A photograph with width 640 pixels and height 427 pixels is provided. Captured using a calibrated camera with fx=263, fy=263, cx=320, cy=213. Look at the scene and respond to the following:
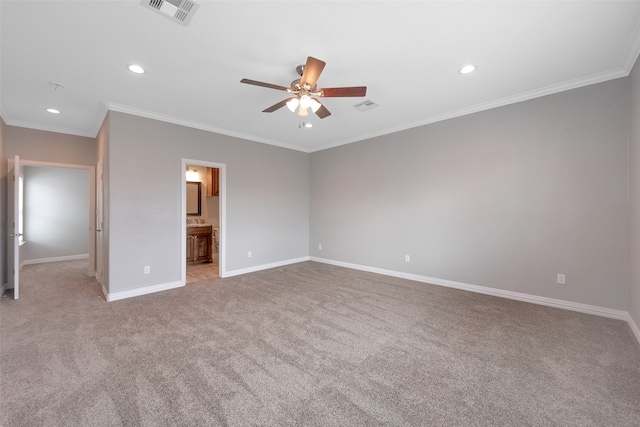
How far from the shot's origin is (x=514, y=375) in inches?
78.5

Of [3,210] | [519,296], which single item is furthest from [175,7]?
[519,296]

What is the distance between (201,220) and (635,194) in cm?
761

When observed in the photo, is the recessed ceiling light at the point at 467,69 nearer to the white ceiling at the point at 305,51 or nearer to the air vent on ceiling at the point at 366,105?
the white ceiling at the point at 305,51

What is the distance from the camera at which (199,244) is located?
6.04 m

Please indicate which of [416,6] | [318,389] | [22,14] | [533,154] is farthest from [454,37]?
[22,14]

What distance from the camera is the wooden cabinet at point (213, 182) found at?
6.77m

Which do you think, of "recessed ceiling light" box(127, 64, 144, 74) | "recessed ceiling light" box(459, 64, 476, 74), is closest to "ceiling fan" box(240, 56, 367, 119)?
"recessed ceiling light" box(459, 64, 476, 74)

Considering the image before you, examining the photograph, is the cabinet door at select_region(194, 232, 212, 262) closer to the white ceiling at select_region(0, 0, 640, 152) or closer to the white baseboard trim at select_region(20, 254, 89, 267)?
the white ceiling at select_region(0, 0, 640, 152)

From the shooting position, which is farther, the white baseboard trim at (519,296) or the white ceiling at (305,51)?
the white baseboard trim at (519,296)

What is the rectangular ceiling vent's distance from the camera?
1.88 meters

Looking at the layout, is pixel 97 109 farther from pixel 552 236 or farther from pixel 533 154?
pixel 552 236

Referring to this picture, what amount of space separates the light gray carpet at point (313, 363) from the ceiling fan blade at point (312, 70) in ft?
7.99

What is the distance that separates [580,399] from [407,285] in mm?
2558

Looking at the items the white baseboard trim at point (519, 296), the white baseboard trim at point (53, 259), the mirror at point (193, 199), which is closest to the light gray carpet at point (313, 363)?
the white baseboard trim at point (519, 296)
